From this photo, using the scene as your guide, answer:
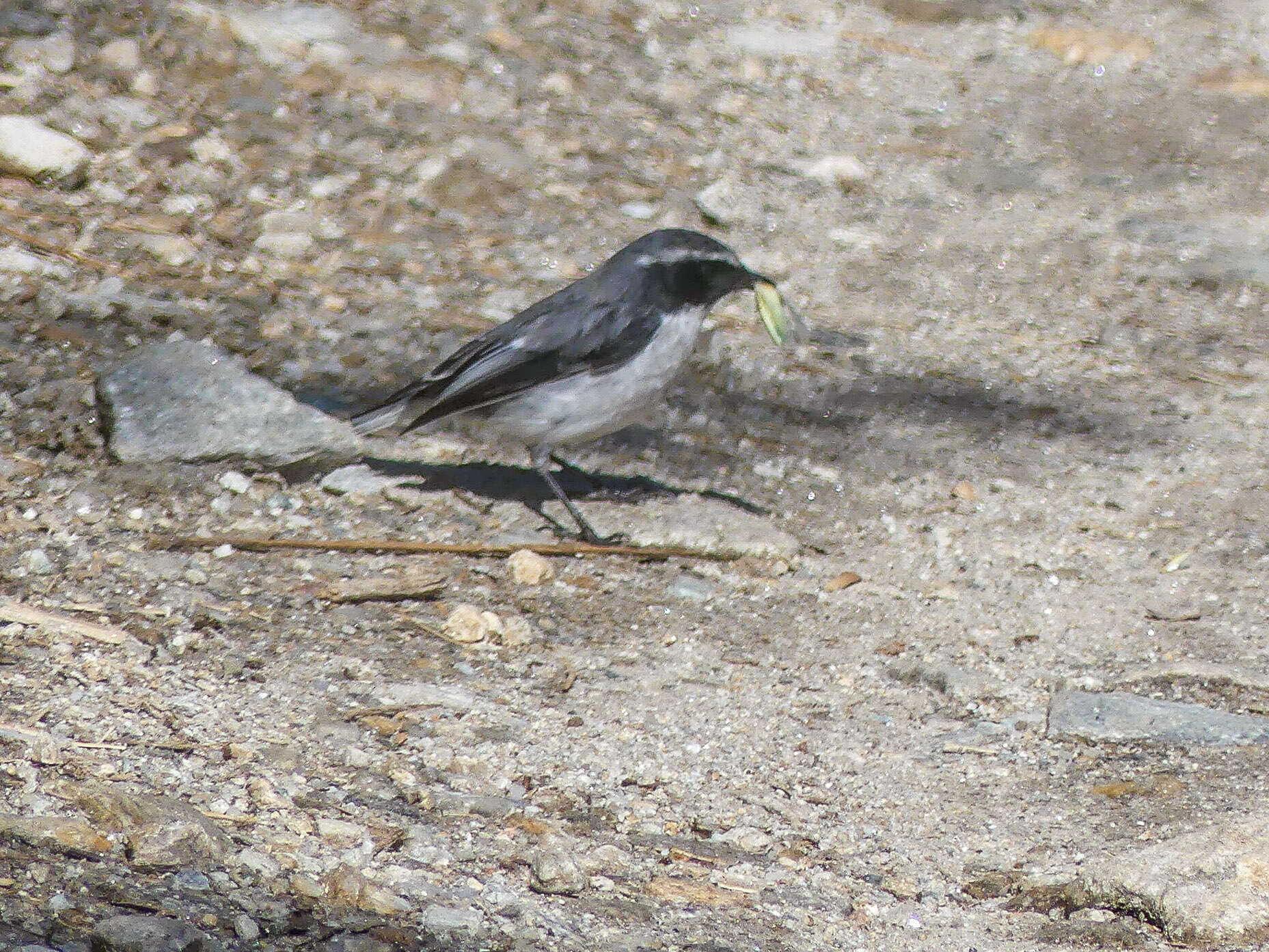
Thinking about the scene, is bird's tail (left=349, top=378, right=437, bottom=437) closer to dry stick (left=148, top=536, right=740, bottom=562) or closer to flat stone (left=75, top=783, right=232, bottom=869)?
dry stick (left=148, top=536, right=740, bottom=562)

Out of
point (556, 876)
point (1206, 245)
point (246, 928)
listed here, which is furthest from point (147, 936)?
point (1206, 245)

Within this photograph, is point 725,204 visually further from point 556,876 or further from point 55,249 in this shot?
point 556,876

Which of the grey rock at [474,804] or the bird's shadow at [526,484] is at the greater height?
the grey rock at [474,804]

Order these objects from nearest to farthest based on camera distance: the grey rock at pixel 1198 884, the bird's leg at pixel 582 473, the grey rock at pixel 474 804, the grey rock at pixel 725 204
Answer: the grey rock at pixel 1198 884 < the grey rock at pixel 474 804 < the bird's leg at pixel 582 473 < the grey rock at pixel 725 204

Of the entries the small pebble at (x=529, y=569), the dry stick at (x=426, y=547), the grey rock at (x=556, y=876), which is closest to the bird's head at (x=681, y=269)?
the dry stick at (x=426, y=547)

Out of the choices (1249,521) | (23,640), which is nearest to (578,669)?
(23,640)

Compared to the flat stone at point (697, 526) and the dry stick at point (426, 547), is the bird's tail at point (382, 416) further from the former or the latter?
the flat stone at point (697, 526)

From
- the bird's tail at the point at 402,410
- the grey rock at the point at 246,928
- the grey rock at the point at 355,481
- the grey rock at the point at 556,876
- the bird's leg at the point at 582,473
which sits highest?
the grey rock at the point at 246,928
